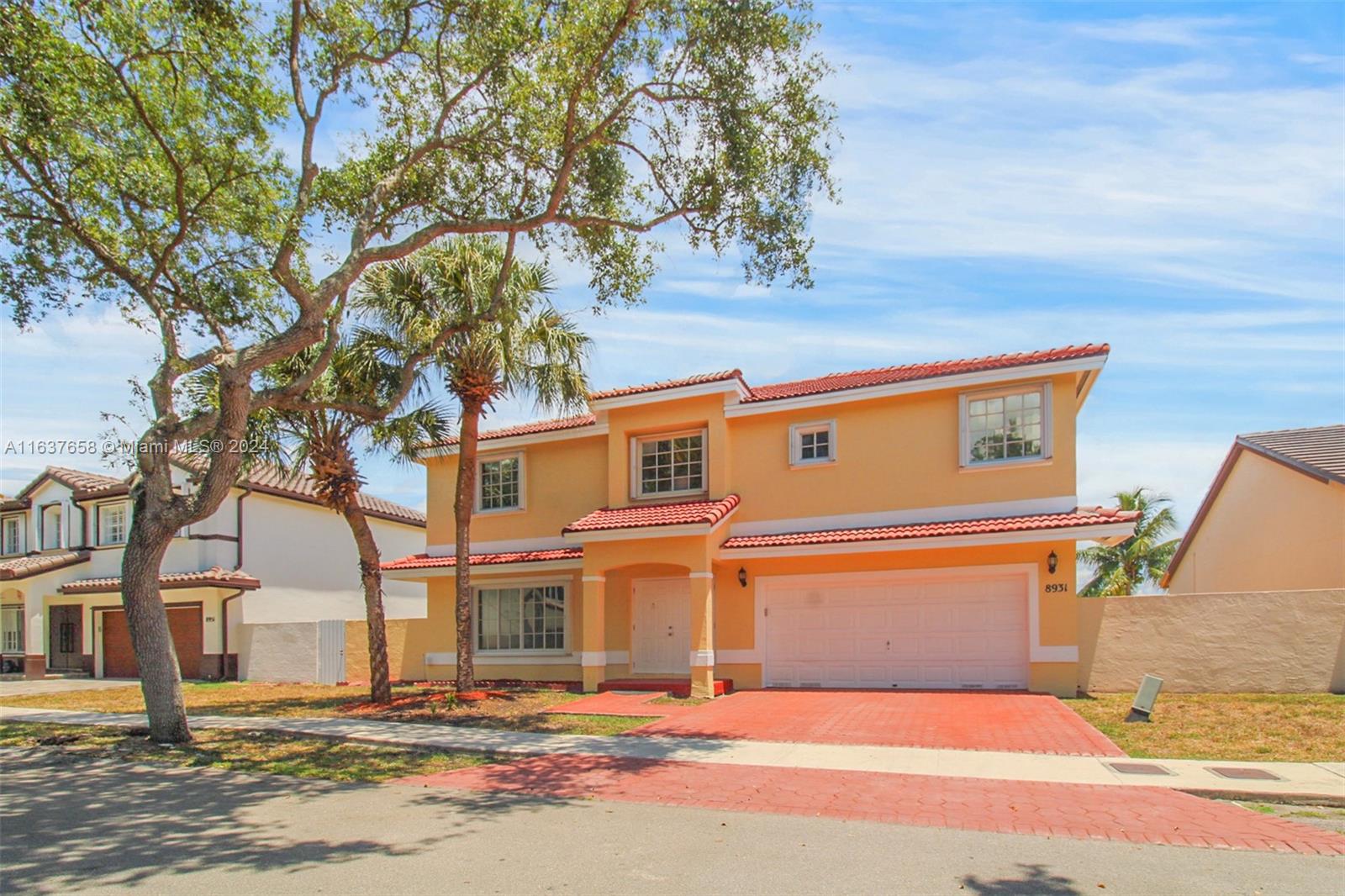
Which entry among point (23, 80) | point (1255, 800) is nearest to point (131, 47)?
point (23, 80)

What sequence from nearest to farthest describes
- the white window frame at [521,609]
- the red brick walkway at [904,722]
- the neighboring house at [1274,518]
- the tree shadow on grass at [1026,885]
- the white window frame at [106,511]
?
the tree shadow on grass at [1026,885] < the red brick walkway at [904,722] < the neighboring house at [1274,518] < the white window frame at [521,609] < the white window frame at [106,511]

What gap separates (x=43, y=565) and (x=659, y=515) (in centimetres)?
2319

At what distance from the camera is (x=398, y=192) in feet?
50.7

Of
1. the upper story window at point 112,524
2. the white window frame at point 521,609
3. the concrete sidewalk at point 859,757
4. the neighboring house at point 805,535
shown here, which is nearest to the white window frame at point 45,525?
the upper story window at point 112,524

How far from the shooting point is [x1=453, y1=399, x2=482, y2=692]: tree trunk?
1752 centimetres

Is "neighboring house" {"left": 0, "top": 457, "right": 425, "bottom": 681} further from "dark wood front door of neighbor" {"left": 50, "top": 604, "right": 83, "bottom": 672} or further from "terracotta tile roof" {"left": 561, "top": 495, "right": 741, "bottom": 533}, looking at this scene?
"terracotta tile roof" {"left": 561, "top": 495, "right": 741, "bottom": 533}

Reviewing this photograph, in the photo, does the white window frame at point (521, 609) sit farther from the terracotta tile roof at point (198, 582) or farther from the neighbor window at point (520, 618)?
the terracotta tile roof at point (198, 582)

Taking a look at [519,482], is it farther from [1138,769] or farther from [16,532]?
[16,532]

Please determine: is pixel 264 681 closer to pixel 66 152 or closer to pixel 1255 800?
pixel 66 152

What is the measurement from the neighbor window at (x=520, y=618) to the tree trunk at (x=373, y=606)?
4328 mm

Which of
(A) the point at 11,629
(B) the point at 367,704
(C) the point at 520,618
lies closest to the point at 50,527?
(A) the point at 11,629

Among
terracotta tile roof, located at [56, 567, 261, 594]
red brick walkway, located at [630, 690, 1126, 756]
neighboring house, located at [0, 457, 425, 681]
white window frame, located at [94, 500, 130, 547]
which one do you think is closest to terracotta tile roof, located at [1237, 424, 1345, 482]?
red brick walkway, located at [630, 690, 1126, 756]

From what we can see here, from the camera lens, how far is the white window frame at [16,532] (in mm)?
32688

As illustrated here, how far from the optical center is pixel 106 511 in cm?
2967
